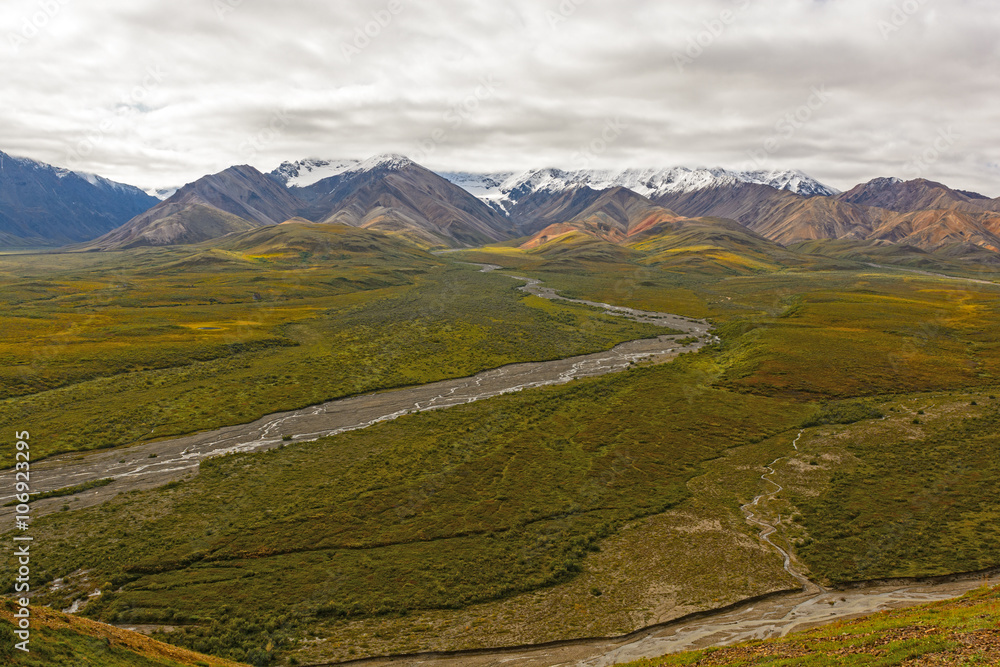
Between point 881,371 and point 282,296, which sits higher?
point 282,296

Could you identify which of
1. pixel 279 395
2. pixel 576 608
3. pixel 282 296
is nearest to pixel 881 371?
pixel 576 608

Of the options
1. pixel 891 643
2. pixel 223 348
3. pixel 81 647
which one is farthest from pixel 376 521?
pixel 223 348

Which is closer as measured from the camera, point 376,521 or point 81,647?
point 81,647

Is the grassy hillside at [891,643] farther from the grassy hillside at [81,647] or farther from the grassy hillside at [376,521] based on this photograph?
the grassy hillside at [81,647]

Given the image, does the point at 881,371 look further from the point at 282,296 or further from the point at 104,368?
the point at 282,296

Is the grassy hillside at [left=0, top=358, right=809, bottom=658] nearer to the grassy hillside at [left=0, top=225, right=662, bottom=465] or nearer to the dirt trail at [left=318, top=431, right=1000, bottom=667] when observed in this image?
the dirt trail at [left=318, top=431, right=1000, bottom=667]
